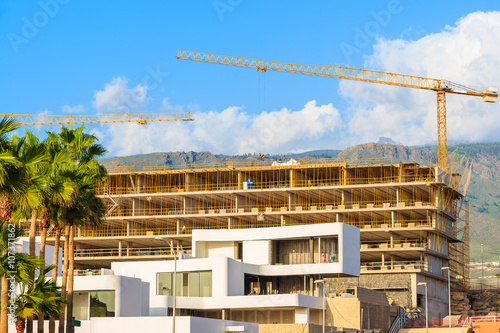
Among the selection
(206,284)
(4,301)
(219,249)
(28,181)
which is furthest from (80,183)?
(219,249)

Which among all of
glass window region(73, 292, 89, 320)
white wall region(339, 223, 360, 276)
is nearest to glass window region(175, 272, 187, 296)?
glass window region(73, 292, 89, 320)

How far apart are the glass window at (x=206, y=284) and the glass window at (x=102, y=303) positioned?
14.0 metres

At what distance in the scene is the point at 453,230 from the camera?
14525 cm

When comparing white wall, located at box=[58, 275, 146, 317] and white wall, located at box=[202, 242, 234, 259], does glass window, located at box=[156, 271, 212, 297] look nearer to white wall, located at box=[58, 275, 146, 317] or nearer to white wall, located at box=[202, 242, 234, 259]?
white wall, located at box=[202, 242, 234, 259]

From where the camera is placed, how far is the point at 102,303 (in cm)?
6366

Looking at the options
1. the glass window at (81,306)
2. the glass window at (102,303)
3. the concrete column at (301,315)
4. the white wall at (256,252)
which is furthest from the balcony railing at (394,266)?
the glass window at (81,306)

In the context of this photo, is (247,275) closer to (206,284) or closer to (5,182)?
(206,284)

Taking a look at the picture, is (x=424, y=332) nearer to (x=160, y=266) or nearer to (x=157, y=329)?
(x=160, y=266)

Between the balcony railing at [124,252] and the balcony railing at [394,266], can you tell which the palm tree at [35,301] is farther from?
the balcony railing at [124,252]

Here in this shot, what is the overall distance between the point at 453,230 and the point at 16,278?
12077 centimetres

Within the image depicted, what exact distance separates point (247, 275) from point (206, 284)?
563cm

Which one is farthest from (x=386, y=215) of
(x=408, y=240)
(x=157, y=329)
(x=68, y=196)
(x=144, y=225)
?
(x=68, y=196)

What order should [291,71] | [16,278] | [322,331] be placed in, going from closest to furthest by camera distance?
[16,278] → [322,331] → [291,71]

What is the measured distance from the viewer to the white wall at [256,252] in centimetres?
8219
